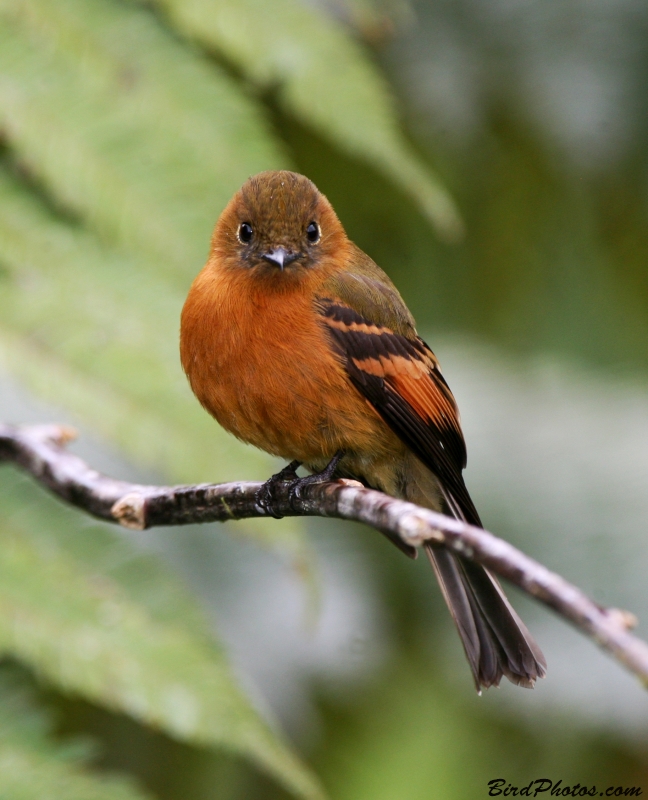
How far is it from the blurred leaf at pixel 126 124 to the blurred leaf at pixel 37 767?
1.12 m

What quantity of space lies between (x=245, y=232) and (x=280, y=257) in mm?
224

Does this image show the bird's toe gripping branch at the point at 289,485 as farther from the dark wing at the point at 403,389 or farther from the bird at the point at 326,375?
the dark wing at the point at 403,389

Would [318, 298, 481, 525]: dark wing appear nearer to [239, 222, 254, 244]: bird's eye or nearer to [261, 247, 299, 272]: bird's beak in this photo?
[261, 247, 299, 272]: bird's beak

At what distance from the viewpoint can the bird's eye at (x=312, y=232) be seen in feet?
10.2

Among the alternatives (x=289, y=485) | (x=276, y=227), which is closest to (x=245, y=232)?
(x=276, y=227)

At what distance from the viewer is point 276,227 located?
10.0 ft

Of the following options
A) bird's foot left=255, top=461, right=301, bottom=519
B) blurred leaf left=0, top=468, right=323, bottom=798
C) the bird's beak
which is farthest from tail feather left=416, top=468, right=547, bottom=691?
the bird's beak

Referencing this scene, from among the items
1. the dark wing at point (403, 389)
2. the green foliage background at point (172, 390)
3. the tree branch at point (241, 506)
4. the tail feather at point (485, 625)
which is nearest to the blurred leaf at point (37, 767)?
the green foliage background at point (172, 390)

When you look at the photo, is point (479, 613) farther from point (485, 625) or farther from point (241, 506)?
point (241, 506)

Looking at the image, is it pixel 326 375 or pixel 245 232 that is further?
pixel 245 232

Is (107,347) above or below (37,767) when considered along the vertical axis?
above

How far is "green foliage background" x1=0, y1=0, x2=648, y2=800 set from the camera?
2.20m

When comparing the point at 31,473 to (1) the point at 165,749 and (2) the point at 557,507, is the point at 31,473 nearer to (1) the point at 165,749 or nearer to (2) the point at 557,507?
(1) the point at 165,749

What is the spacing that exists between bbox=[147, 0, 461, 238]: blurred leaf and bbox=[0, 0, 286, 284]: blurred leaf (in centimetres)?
11
